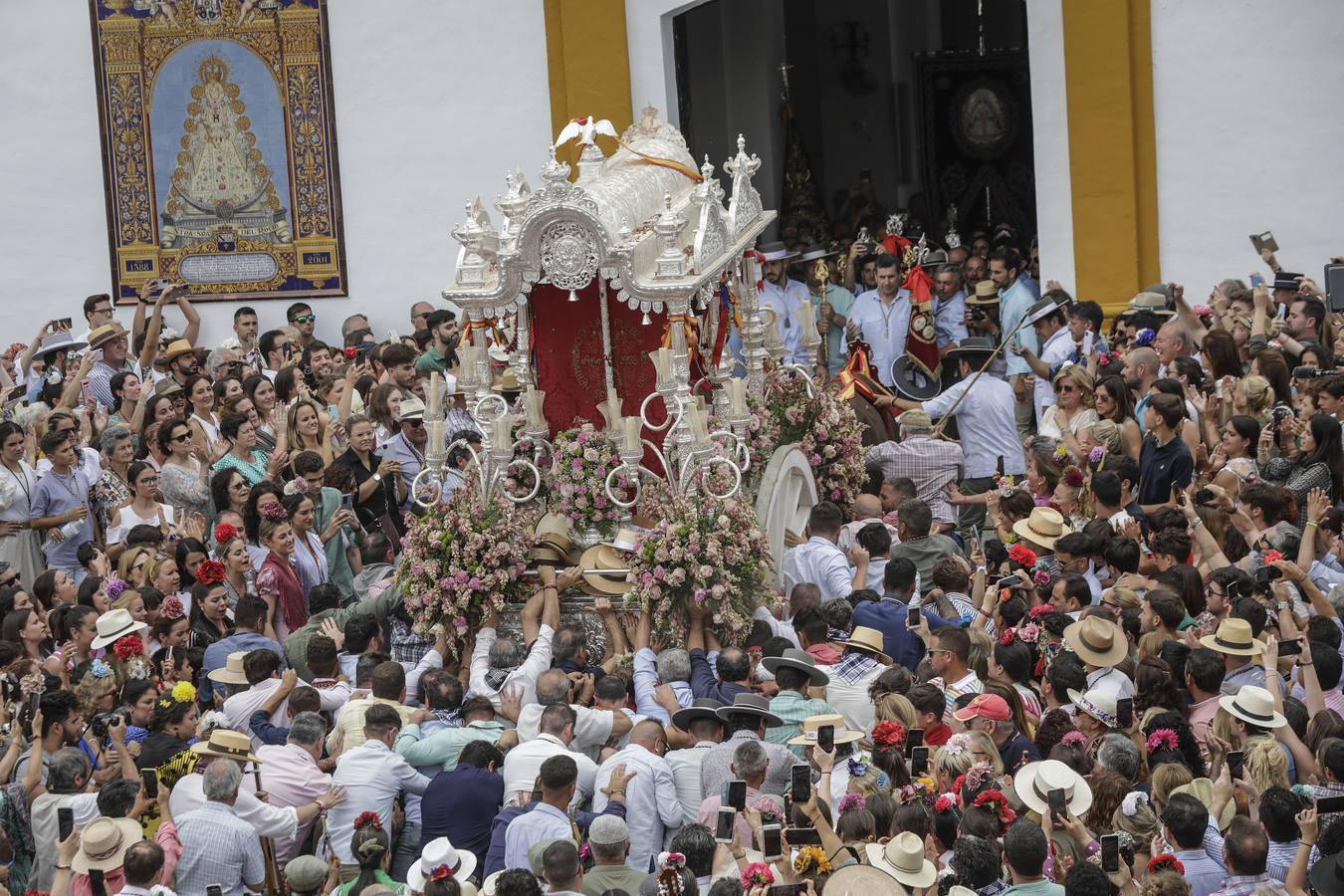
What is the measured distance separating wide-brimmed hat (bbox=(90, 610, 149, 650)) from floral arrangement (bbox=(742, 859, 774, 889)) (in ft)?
13.5

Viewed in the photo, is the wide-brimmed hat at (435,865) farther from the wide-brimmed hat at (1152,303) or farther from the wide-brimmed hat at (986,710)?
the wide-brimmed hat at (1152,303)

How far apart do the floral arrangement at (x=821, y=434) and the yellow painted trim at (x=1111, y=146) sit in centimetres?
451

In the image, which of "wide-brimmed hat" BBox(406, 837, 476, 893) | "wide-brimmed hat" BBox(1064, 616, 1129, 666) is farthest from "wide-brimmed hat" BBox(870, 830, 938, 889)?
"wide-brimmed hat" BBox(1064, 616, 1129, 666)

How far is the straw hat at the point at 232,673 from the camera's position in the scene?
10.0m

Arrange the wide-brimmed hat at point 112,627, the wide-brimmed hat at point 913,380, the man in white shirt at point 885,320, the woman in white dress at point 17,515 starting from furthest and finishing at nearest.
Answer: the man in white shirt at point 885,320
the wide-brimmed hat at point 913,380
the woman in white dress at point 17,515
the wide-brimmed hat at point 112,627

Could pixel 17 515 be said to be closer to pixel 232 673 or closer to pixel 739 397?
pixel 232 673

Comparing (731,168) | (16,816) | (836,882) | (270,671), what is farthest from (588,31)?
(836,882)

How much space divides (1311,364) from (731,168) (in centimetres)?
407

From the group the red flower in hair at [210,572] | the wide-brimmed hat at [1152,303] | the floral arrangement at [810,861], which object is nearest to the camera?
the floral arrangement at [810,861]

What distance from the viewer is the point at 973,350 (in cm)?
1509

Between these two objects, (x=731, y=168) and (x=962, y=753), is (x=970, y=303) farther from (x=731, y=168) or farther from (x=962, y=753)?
(x=962, y=753)

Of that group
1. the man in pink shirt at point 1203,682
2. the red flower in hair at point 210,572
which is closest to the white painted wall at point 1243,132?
the man in pink shirt at point 1203,682

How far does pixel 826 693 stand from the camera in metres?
9.59

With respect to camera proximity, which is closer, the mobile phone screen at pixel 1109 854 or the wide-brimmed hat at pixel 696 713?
the mobile phone screen at pixel 1109 854
